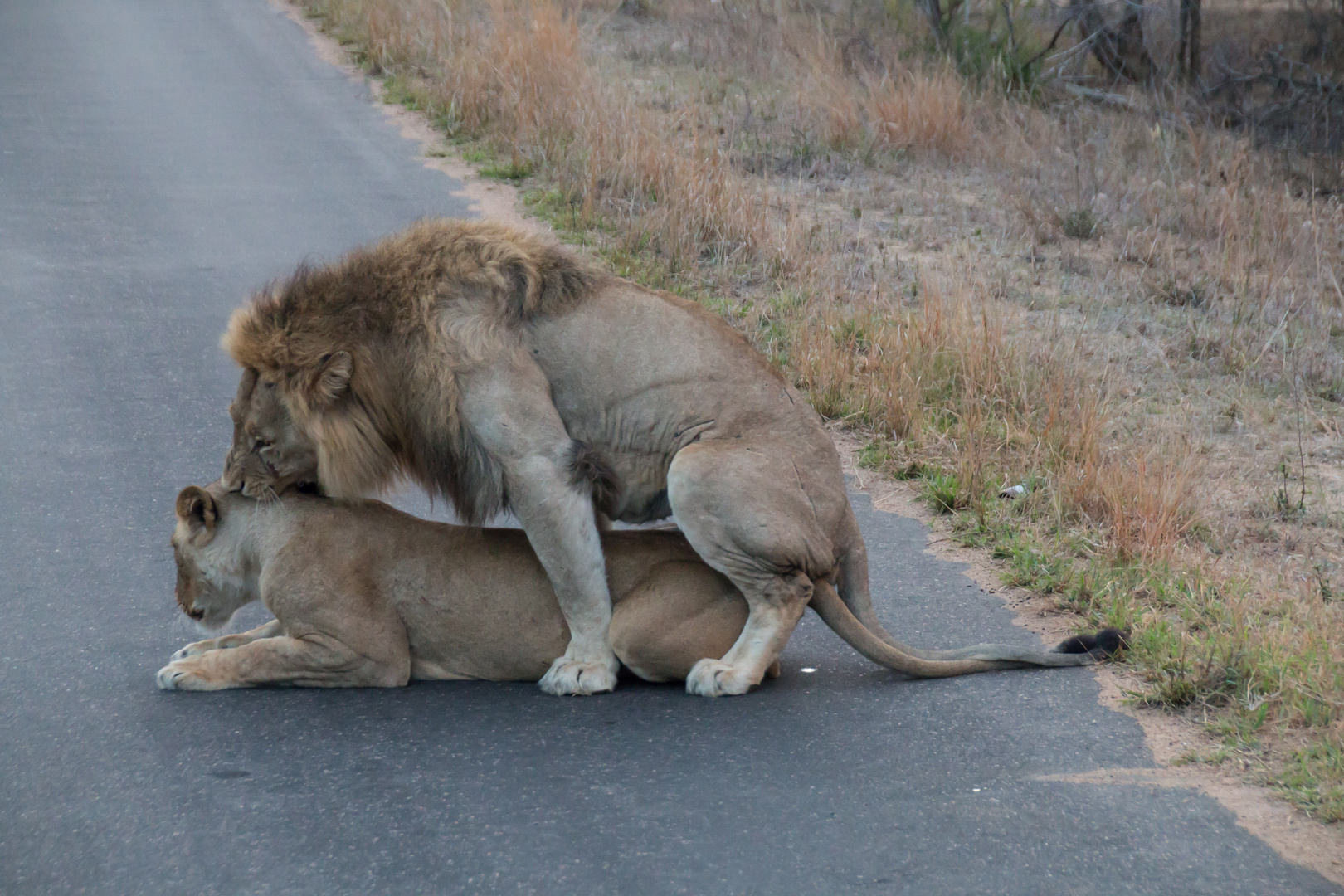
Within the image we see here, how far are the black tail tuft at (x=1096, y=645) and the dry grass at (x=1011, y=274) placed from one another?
11cm

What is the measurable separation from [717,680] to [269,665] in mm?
1479

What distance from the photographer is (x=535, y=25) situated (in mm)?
12914

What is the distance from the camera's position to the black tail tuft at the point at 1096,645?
4.58m

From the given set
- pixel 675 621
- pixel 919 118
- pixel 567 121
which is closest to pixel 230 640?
pixel 675 621

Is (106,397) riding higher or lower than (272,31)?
lower

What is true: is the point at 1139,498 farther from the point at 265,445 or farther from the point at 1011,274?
the point at 1011,274

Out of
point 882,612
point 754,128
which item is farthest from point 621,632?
point 754,128

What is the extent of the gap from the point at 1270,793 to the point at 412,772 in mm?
2486

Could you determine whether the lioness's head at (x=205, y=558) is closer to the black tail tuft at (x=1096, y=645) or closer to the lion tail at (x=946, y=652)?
the lion tail at (x=946, y=652)

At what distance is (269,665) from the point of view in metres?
4.37

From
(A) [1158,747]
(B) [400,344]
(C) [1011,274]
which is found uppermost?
(B) [400,344]

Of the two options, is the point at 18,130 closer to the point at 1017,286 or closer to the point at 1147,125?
the point at 1017,286

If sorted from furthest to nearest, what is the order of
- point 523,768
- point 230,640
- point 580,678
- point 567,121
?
point 567,121
point 230,640
point 580,678
point 523,768

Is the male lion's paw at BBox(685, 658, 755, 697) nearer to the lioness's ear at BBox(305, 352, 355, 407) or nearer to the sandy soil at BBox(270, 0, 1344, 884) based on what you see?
the sandy soil at BBox(270, 0, 1344, 884)
